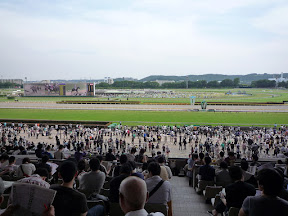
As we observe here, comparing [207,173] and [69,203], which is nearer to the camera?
[69,203]

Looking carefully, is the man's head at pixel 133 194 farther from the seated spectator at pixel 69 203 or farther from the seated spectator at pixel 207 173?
the seated spectator at pixel 207 173

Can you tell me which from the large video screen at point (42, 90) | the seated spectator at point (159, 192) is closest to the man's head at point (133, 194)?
the seated spectator at point (159, 192)

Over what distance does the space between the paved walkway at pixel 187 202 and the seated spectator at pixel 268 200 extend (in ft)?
9.09

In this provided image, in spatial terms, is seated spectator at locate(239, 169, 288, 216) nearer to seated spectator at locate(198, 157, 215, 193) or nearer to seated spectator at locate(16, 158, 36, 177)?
seated spectator at locate(198, 157, 215, 193)

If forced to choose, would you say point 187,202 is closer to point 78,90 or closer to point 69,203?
point 69,203

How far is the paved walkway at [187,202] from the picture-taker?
19.5 ft

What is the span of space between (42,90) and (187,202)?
9984 cm

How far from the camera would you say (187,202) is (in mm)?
6680

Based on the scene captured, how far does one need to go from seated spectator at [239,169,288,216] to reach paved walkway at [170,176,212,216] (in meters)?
2.77

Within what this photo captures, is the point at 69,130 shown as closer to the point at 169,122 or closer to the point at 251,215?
the point at 169,122

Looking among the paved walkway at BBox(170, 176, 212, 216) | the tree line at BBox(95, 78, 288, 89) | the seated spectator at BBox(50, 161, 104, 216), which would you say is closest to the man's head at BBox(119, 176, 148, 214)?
the seated spectator at BBox(50, 161, 104, 216)

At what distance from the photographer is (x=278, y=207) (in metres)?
3.15

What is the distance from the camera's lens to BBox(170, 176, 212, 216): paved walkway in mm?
5943

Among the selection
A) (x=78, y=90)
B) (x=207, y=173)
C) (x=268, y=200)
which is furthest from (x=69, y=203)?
(x=78, y=90)
